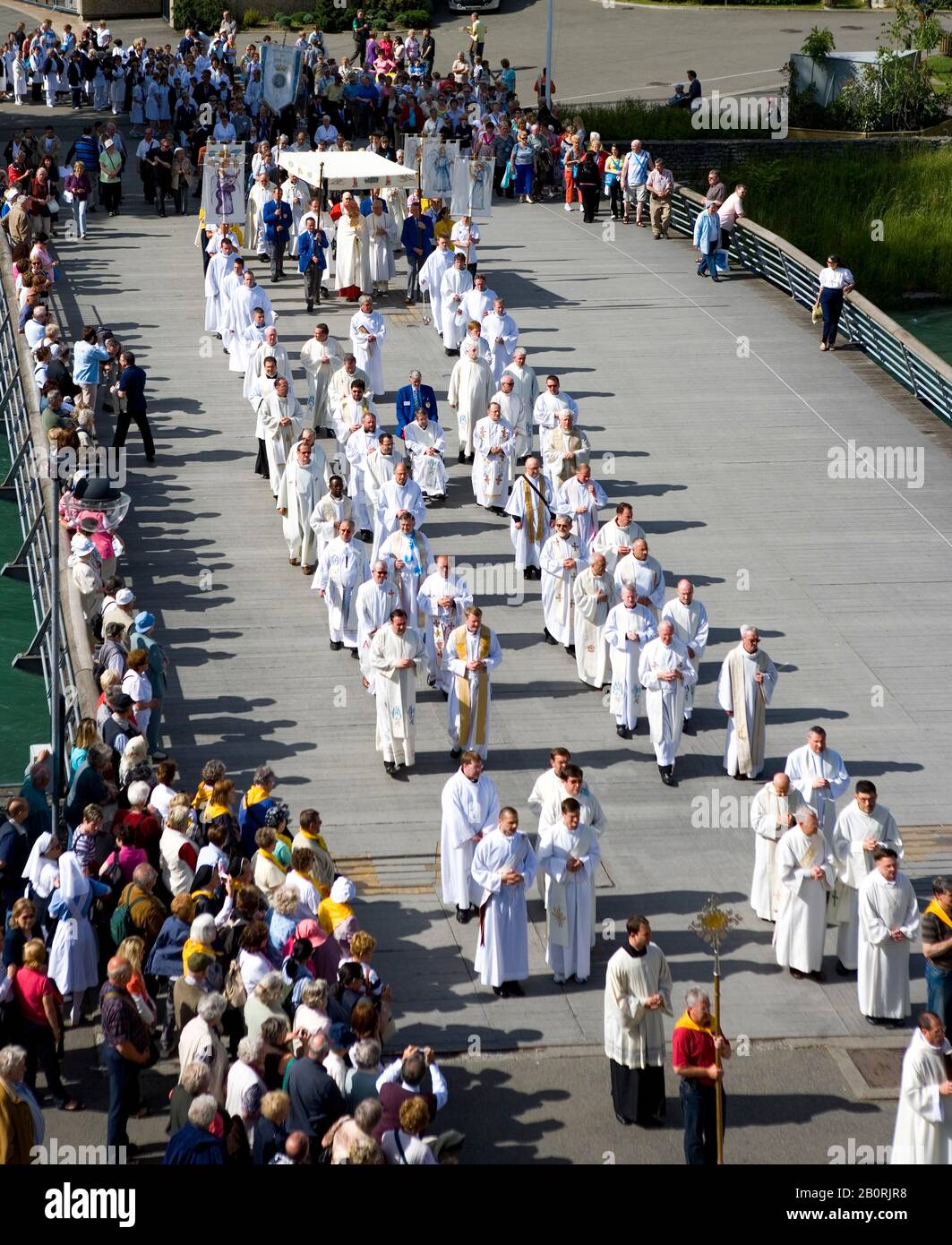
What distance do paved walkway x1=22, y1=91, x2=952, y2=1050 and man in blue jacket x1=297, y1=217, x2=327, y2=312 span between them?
0.56m

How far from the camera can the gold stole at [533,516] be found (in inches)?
803

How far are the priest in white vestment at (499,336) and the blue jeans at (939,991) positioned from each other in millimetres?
12314

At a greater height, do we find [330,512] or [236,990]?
[330,512]

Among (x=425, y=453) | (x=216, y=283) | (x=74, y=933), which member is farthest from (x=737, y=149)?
(x=74, y=933)

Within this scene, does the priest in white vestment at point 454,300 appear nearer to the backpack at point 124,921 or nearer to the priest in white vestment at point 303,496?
the priest in white vestment at point 303,496

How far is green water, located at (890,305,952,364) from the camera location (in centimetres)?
3594

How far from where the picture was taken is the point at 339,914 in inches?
516

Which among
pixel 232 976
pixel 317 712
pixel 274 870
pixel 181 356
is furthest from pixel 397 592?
pixel 181 356

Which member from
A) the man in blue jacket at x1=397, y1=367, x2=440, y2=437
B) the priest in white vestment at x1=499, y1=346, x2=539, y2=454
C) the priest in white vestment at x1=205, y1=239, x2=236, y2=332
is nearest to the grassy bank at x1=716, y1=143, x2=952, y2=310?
the priest in white vestment at x1=205, y1=239, x2=236, y2=332

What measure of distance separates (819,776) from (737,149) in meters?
27.3

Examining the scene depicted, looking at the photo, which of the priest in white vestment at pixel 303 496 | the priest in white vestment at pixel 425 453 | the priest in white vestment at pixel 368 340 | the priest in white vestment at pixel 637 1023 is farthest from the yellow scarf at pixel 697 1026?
the priest in white vestment at pixel 368 340

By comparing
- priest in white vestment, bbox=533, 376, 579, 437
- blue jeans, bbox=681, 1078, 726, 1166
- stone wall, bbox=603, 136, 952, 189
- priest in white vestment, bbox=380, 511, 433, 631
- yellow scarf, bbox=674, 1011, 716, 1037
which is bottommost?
blue jeans, bbox=681, 1078, 726, 1166

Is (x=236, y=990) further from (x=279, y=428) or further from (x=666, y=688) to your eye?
(x=279, y=428)

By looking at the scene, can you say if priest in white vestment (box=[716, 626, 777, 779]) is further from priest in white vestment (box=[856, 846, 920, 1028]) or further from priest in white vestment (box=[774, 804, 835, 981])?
priest in white vestment (box=[856, 846, 920, 1028])
